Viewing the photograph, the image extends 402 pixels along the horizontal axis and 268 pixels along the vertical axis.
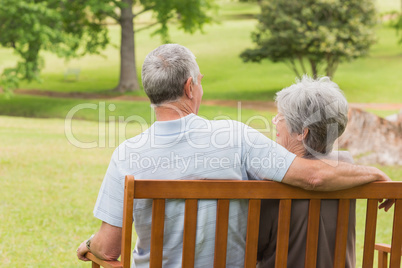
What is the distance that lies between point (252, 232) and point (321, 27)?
828 inches

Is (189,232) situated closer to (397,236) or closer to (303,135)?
(303,135)

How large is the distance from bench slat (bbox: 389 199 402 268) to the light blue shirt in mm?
586

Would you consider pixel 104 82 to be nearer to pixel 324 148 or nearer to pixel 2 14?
pixel 2 14

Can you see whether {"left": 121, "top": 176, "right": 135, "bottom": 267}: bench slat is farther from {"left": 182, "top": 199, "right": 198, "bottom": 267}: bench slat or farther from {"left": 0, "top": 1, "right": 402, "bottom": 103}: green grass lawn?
{"left": 0, "top": 1, "right": 402, "bottom": 103}: green grass lawn

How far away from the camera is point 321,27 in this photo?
22406 millimetres

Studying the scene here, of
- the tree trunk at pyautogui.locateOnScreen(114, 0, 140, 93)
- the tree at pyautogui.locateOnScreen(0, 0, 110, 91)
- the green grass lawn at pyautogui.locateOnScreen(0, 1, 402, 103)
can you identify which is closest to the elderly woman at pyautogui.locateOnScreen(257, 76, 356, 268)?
the tree at pyautogui.locateOnScreen(0, 0, 110, 91)

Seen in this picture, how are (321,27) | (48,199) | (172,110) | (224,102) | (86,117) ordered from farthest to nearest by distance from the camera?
(224,102) < (321,27) < (86,117) < (48,199) < (172,110)

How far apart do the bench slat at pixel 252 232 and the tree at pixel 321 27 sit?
20275 millimetres

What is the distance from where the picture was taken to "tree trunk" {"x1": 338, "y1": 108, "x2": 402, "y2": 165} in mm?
9906

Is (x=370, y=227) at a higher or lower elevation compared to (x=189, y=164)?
lower

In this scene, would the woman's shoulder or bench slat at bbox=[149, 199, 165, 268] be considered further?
the woman's shoulder

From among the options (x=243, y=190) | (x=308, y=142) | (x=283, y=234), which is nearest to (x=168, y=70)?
(x=243, y=190)

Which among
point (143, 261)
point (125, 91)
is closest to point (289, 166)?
point (143, 261)

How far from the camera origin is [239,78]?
1173 inches
